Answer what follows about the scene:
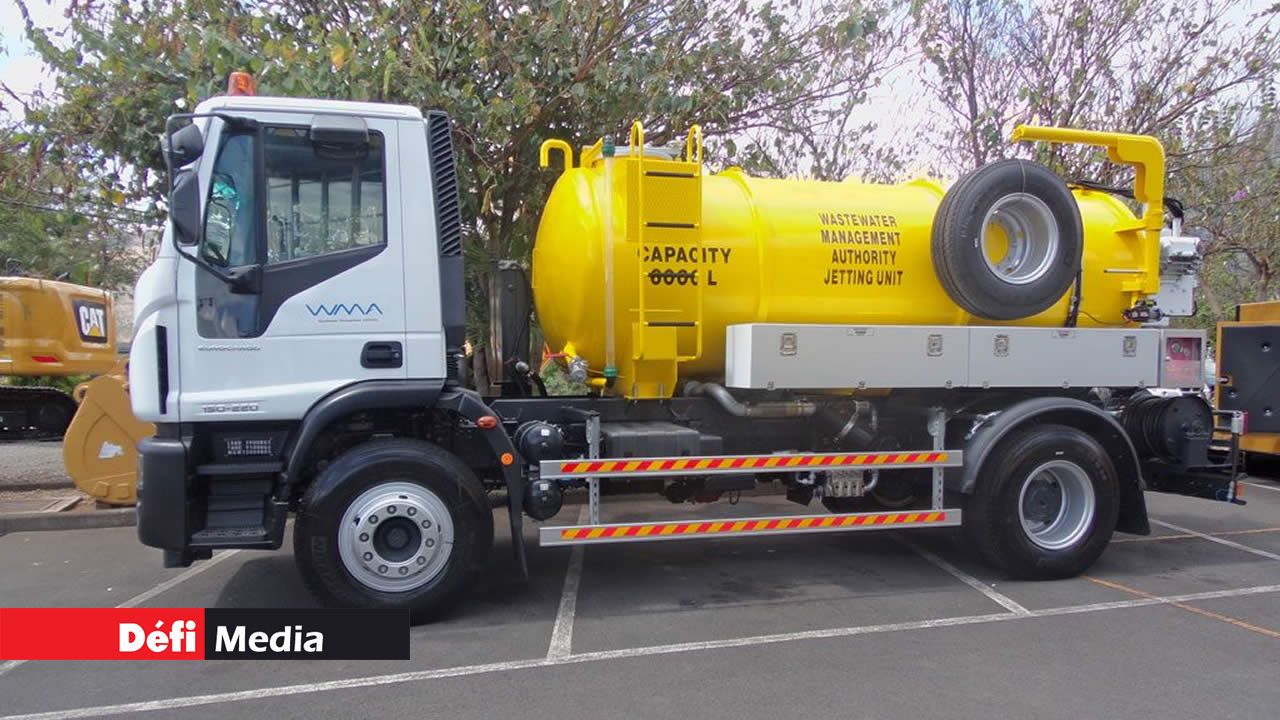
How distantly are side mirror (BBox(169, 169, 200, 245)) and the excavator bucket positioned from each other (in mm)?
3633

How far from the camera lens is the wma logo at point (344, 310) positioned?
4945mm

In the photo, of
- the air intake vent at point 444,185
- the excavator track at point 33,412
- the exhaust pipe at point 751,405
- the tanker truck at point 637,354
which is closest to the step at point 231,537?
the tanker truck at point 637,354

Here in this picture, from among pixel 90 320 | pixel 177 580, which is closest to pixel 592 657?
pixel 177 580

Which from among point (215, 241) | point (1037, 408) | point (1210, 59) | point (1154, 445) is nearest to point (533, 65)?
point (215, 241)

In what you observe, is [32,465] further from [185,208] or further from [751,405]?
[751,405]

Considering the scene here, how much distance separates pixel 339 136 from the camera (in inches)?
194

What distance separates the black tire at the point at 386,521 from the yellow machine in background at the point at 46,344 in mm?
10899

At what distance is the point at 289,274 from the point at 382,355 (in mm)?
697

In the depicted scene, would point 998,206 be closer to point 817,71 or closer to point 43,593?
point 817,71

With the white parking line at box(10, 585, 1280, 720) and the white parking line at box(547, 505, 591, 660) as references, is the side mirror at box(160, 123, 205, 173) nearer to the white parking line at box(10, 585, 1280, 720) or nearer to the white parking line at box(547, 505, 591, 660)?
the white parking line at box(10, 585, 1280, 720)

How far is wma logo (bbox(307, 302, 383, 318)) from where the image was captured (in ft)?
16.2

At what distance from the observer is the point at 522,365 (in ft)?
21.0

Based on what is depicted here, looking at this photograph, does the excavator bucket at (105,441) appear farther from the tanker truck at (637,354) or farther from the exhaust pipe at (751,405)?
the exhaust pipe at (751,405)

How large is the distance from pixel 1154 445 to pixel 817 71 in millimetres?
5156
